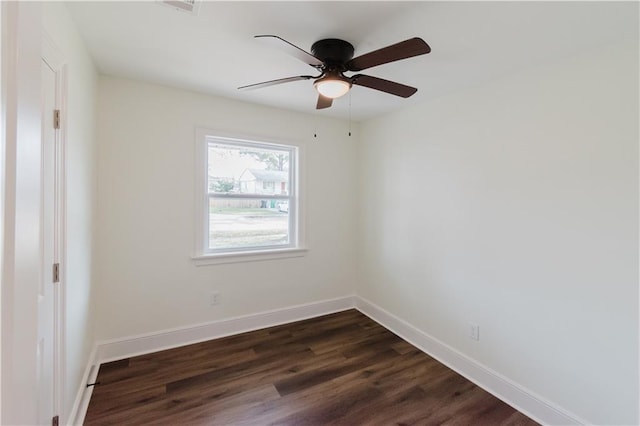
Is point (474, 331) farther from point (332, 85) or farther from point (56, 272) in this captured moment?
point (56, 272)

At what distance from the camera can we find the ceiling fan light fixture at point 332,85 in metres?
1.75

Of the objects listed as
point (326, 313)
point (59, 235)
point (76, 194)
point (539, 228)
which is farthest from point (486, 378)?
point (76, 194)

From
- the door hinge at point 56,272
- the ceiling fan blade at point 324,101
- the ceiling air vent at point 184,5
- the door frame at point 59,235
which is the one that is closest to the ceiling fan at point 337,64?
the ceiling fan blade at point 324,101

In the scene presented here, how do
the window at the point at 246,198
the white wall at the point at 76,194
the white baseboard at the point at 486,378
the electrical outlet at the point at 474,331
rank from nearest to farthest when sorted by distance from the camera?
the white wall at the point at 76,194
the white baseboard at the point at 486,378
the electrical outlet at the point at 474,331
the window at the point at 246,198

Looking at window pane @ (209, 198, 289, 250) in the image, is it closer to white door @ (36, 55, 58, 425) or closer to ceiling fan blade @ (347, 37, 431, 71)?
white door @ (36, 55, 58, 425)

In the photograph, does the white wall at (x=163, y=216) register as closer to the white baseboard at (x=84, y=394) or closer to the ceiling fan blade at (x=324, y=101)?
the white baseboard at (x=84, y=394)

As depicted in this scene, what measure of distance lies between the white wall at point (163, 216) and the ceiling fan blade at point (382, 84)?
1.50 m

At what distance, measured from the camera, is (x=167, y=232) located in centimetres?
269

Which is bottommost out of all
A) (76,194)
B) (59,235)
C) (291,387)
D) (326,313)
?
(291,387)

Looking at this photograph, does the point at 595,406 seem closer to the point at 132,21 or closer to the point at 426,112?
the point at 426,112

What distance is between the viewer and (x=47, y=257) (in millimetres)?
1397

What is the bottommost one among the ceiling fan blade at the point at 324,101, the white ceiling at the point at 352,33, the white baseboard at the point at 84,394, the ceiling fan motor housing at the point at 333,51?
the white baseboard at the point at 84,394

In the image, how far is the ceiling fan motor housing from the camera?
175 cm

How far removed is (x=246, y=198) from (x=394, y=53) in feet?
7.04
